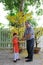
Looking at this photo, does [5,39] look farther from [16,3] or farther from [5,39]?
[16,3]

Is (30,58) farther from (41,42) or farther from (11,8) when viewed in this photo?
(11,8)

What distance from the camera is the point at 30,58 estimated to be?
31.2 feet

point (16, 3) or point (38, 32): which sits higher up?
point (16, 3)

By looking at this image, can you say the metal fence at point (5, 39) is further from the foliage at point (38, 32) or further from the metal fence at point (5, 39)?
the foliage at point (38, 32)

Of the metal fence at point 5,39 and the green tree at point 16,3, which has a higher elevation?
the green tree at point 16,3

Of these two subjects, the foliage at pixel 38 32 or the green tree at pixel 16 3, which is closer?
the foliage at pixel 38 32

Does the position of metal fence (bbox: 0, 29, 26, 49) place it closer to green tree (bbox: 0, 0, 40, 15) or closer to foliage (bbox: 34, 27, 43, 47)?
green tree (bbox: 0, 0, 40, 15)

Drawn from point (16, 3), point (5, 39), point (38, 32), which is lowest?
point (5, 39)

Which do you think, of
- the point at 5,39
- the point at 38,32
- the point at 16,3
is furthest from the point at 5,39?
the point at 38,32

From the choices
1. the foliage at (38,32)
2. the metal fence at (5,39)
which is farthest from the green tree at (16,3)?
the foliage at (38,32)

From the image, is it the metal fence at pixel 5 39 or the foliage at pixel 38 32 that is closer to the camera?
the foliage at pixel 38 32

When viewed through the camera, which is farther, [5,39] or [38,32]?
[5,39]

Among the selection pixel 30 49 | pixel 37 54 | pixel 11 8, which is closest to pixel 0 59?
pixel 30 49

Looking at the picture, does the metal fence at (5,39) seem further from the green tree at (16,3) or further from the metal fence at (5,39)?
the green tree at (16,3)
